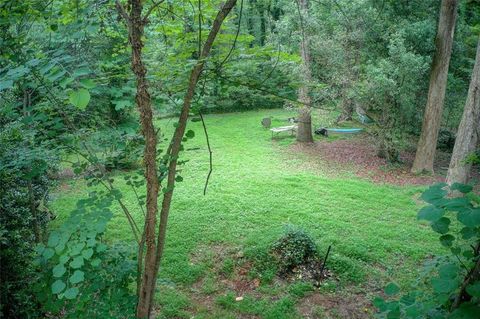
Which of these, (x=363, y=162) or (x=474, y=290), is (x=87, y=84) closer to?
(x=474, y=290)

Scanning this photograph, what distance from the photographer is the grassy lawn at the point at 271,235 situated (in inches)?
156

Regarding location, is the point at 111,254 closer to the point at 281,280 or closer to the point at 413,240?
the point at 281,280

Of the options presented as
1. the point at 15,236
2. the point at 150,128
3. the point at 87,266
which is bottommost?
the point at 15,236

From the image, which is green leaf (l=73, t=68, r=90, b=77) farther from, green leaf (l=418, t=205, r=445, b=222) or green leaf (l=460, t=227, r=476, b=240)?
green leaf (l=460, t=227, r=476, b=240)

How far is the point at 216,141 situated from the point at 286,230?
769 centimetres

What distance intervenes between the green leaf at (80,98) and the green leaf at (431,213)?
4.51 feet

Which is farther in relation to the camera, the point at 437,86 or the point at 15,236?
the point at 437,86

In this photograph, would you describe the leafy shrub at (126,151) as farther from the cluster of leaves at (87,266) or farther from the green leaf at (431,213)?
the green leaf at (431,213)

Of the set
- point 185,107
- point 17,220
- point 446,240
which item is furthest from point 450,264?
point 17,220

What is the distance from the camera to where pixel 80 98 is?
3.46 ft

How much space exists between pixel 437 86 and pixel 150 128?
26.6 ft

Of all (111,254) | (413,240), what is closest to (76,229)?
(111,254)

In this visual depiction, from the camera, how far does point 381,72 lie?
27.0ft

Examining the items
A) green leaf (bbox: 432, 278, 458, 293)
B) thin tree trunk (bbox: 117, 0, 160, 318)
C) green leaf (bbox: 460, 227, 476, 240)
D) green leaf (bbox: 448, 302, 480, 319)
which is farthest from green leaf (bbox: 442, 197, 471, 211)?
thin tree trunk (bbox: 117, 0, 160, 318)
